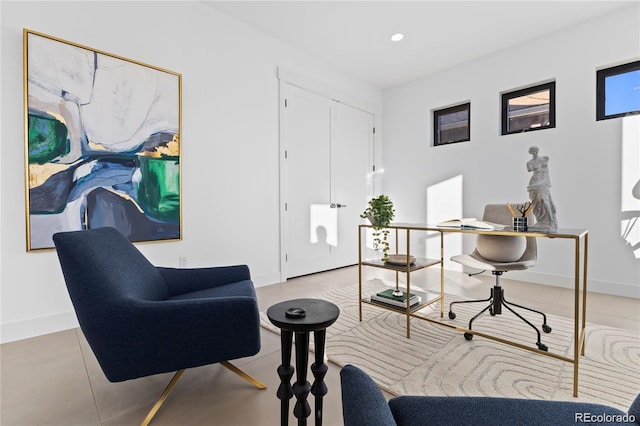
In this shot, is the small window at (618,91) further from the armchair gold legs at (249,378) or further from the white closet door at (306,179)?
the armchair gold legs at (249,378)

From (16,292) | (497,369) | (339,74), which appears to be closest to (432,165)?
(339,74)

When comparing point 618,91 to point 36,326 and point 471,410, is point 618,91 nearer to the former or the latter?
point 471,410

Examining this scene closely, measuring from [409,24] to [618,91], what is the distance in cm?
228

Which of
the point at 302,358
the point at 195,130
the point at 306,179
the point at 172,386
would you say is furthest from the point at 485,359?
the point at 195,130

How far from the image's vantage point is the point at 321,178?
4.24m

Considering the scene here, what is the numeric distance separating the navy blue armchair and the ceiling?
2.90 m

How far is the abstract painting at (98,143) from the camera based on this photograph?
2.18 m

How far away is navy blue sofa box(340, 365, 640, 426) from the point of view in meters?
0.62

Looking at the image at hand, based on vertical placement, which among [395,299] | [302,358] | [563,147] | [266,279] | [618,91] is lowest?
[266,279]

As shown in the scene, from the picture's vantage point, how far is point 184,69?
9.60 feet

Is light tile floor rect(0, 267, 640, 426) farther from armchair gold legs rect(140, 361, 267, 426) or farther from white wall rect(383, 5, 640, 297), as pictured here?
white wall rect(383, 5, 640, 297)

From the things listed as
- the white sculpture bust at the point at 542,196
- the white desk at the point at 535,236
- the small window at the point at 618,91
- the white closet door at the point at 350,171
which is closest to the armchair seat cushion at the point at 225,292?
the white desk at the point at 535,236

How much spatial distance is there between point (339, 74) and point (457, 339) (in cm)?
383

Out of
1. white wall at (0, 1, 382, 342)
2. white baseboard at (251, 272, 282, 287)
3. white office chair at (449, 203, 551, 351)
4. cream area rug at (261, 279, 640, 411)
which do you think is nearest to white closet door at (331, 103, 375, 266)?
white wall at (0, 1, 382, 342)
